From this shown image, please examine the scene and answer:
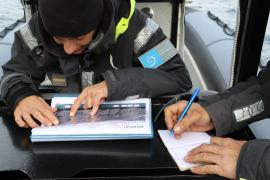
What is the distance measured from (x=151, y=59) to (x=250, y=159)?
1.70ft

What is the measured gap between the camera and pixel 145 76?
1.06 meters

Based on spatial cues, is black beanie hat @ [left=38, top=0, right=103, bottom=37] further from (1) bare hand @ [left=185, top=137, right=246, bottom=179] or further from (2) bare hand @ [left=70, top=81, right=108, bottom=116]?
(1) bare hand @ [left=185, top=137, right=246, bottom=179]

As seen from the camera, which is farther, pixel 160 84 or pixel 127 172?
pixel 160 84

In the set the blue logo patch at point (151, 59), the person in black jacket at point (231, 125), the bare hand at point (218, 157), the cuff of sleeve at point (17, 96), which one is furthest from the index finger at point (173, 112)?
the cuff of sleeve at point (17, 96)

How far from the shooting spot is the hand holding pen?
2.73 ft

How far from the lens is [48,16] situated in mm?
894

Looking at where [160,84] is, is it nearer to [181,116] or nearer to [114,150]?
[181,116]

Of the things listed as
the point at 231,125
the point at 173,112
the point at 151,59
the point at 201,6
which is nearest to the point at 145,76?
the point at 151,59

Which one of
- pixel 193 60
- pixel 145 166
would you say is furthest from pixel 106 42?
pixel 193 60

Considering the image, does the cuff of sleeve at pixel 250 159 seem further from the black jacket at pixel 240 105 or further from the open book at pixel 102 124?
the open book at pixel 102 124

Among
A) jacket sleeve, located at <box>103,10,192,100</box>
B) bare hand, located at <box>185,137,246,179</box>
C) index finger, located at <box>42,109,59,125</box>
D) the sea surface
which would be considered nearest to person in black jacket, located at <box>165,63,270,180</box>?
bare hand, located at <box>185,137,246,179</box>

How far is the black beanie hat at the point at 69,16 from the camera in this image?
0.87 metres

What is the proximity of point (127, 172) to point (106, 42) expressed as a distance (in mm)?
428

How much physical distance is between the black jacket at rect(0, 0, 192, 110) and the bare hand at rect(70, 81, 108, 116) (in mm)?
27
